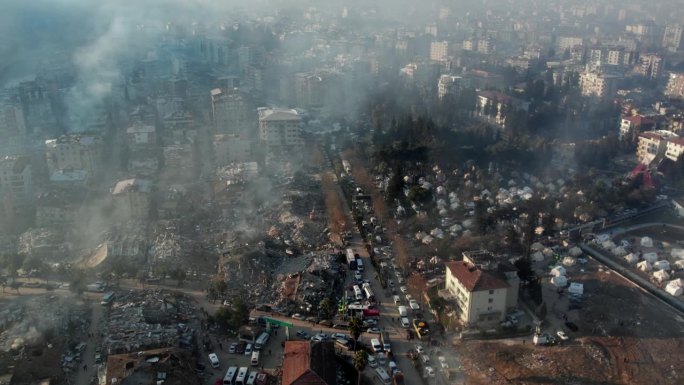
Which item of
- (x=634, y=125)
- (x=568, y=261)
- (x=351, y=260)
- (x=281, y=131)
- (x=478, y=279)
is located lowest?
(x=568, y=261)

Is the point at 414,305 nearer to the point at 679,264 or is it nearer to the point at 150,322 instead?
the point at 150,322

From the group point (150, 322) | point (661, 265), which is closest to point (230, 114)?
point (150, 322)

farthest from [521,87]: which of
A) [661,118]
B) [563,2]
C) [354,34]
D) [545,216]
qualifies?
[563,2]

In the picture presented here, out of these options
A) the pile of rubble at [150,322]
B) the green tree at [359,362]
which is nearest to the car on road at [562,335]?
the green tree at [359,362]

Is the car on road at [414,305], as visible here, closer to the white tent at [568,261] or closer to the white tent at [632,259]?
the white tent at [568,261]

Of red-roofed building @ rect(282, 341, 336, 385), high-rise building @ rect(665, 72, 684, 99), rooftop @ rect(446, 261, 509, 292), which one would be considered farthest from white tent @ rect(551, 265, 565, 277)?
high-rise building @ rect(665, 72, 684, 99)

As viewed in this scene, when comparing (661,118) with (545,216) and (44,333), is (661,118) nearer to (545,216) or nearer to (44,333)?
(545,216)
